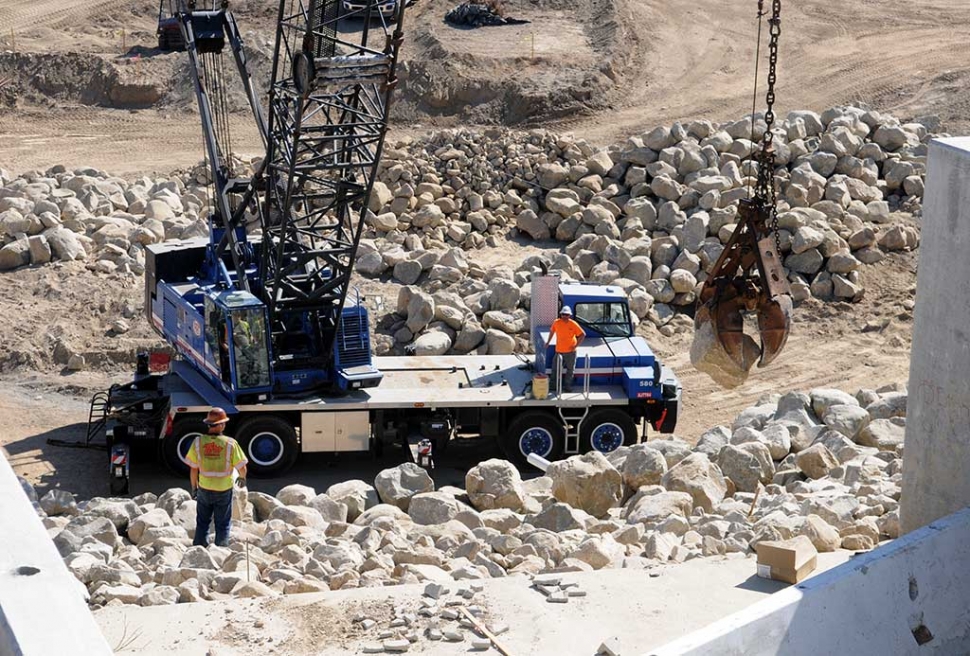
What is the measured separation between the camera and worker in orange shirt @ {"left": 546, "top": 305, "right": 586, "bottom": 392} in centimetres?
1886

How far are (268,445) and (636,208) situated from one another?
9542 millimetres

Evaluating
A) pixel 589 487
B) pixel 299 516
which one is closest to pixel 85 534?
pixel 299 516

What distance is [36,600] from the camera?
8.76 metres

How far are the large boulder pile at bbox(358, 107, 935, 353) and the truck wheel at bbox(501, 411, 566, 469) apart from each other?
3.36 meters

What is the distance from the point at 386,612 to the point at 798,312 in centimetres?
1495

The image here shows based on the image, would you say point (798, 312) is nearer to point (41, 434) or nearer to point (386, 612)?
point (41, 434)

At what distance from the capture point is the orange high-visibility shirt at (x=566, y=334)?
18844 millimetres

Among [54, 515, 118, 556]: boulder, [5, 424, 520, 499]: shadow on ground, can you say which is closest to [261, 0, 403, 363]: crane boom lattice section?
[5, 424, 520, 499]: shadow on ground

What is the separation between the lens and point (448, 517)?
604 inches

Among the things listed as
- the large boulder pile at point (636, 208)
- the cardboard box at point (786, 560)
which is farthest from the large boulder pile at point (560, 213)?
the cardboard box at point (786, 560)

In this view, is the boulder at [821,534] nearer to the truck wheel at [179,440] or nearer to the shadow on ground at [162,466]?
the shadow on ground at [162,466]

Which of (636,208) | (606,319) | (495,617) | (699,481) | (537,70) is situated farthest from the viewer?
(537,70)

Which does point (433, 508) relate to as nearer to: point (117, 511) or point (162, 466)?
point (117, 511)

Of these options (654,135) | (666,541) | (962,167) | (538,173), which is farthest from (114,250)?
(962,167)
